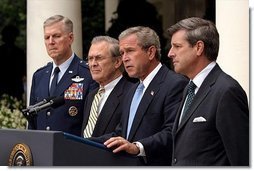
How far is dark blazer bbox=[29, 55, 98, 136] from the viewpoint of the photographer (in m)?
7.97

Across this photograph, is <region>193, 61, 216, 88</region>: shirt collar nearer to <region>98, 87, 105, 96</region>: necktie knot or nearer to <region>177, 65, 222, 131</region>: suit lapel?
<region>177, 65, 222, 131</region>: suit lapel

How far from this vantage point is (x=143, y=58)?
6910mm

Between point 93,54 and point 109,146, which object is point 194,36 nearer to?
point 109,146

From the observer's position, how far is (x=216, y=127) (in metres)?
5.69

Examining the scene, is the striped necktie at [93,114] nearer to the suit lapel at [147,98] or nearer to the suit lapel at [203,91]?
the suit lapel at [147,98]

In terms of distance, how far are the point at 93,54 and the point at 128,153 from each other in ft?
4.56

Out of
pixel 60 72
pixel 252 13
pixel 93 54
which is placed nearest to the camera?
pixel 252 13

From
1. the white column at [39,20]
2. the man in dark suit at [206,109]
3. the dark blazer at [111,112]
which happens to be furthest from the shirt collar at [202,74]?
the white column at [39,20]

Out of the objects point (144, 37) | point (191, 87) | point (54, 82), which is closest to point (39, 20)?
point (54, 82)

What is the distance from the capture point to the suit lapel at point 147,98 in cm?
677

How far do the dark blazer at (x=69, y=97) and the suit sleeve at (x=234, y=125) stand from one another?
2.52m

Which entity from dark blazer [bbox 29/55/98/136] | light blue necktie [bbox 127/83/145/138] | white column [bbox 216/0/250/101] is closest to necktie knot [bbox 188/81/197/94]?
light blue necktie [bbox 127/83/145/138]

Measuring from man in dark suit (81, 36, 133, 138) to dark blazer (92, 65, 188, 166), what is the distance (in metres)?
0.37

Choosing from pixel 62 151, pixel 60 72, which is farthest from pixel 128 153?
pixel 60 72
